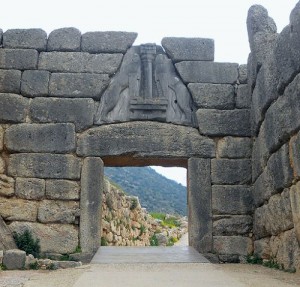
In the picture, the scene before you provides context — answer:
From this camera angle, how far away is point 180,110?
7531mm

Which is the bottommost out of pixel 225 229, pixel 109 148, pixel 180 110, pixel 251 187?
pixel 225 229

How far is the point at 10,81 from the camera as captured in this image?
745 centimetres

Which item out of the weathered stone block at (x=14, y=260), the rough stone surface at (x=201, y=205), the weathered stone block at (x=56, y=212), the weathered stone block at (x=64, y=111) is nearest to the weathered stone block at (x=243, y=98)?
the rough stone surface at (x=201, y=205)

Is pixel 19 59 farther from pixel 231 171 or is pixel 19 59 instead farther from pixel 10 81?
pixel 231 171

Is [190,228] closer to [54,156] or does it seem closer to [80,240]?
[80,240]

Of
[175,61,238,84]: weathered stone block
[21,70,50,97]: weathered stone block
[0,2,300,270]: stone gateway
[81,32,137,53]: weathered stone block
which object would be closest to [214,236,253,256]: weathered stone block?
[0,2,300,270]: stone gateway

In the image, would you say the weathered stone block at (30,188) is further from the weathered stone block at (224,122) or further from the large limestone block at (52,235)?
the weathered stone block at (224,122)

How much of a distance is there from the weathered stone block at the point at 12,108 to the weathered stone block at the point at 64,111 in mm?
136

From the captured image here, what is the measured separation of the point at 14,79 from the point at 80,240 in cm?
275

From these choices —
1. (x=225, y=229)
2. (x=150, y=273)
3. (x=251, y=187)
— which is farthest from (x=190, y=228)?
(x=150, y=273)

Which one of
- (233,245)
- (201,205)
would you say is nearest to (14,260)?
(201,205)

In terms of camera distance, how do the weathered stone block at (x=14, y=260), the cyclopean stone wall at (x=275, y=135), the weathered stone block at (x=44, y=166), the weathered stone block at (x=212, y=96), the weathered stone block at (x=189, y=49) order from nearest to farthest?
the cyclopean stone wall at (x=275, y=135), the weathered stone block at (x=14, y=260), the weathered stone block at (x=44, y=166), the weathered stone block at (x=212, y=96), the weathered stone block at (x=189, y=49)

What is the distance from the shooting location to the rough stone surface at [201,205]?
6961 mm

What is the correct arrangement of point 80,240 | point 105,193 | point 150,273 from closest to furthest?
point 150,273 < point 80,240 < point 105,193
